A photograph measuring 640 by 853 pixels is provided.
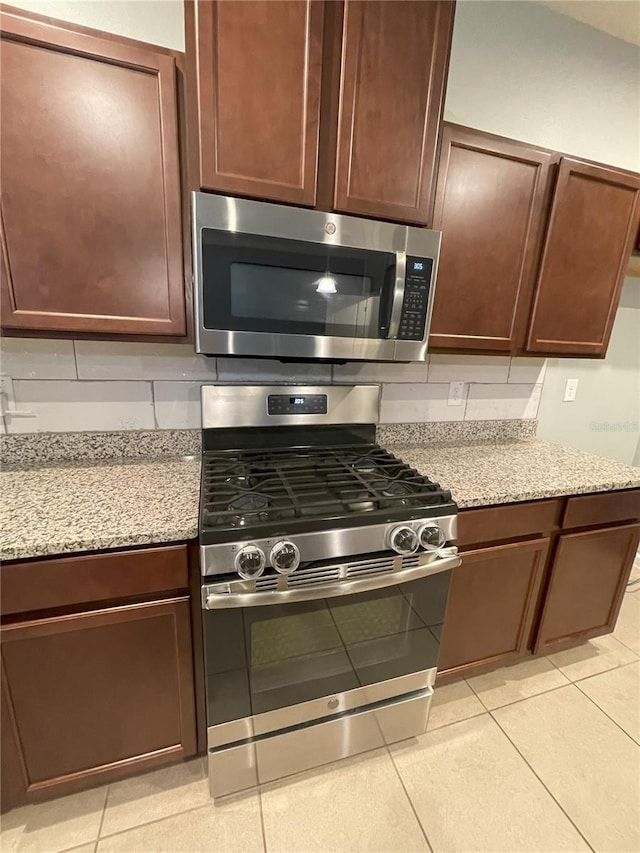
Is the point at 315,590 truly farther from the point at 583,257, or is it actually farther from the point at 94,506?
the point at 583,257

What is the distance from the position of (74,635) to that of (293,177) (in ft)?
4.45

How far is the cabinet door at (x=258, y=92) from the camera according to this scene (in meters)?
0.89

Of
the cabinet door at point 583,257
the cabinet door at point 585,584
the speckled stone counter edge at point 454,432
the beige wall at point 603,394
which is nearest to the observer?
the cabinet door at point 583,257

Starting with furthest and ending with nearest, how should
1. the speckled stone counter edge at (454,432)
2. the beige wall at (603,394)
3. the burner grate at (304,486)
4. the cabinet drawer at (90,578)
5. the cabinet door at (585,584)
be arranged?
1. the beige wall at (603,394)
2. the speckled stone counter edge at (454,432)
3. the cabinet door at (585,584)
4. the burner grate at (304,486)
5. the cabinet drawer at (90,578)

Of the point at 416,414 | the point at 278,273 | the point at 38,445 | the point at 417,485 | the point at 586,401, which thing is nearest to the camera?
the point at 278,273

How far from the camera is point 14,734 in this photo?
0.93m

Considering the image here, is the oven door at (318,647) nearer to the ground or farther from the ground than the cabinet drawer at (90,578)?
nearer to the ground

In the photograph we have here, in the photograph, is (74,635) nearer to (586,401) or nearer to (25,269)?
(25,269)

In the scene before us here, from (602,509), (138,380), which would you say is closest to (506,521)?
(602,509)

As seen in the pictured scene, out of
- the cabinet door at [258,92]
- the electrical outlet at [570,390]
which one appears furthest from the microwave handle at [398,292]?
the electrical outlet at [570,390]

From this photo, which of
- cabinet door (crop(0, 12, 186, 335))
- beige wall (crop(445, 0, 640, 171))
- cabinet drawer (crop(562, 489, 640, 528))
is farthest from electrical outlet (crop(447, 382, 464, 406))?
cabinet door (crop(0, 12, 186, 335))

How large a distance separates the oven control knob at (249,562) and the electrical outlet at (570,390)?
1.96 m

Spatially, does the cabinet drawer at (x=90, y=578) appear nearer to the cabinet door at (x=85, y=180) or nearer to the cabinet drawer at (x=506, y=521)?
the cabinet door at (x=85, y=180)

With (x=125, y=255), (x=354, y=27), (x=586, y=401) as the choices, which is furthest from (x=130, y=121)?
(x=586, y=401)
